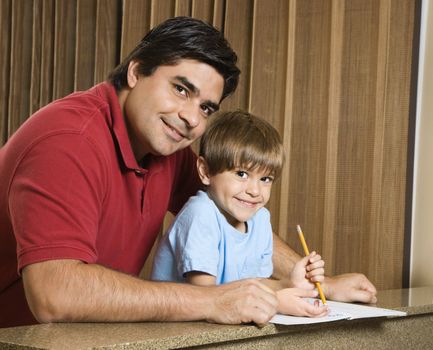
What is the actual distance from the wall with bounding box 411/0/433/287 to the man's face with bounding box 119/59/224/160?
0.85 m

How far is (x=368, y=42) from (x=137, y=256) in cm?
109

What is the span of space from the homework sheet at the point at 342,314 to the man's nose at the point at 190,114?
21.0 inches

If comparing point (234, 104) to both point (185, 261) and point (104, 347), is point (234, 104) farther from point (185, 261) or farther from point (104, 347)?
point (104, 347)

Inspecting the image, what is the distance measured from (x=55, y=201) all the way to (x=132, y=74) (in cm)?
56

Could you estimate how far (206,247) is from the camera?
5.11 feet

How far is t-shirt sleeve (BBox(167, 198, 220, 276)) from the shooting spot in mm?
1521

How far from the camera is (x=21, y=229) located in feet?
4.43

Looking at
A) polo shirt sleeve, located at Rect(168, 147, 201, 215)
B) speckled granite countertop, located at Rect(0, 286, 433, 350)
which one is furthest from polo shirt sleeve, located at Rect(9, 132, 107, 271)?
polo shirt sleeve, located at Rect(168, 147, 201, 215)

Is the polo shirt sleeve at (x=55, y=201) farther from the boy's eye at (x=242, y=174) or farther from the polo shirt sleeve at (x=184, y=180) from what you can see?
the polo shirt sleeve at (x=184, y=180)

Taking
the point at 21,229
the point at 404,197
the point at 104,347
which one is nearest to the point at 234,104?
the point at 404,197

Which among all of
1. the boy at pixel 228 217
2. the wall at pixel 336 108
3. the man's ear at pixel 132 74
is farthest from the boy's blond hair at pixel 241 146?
the wall at pixel 336 108

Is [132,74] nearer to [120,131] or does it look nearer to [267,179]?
[120,131]

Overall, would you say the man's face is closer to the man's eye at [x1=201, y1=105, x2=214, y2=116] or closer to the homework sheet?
the man's eye at [x1=201, y1=105, x2=214, y2=116]

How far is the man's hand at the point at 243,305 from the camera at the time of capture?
126 centimetres
